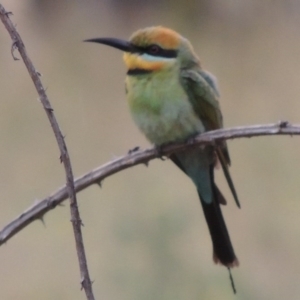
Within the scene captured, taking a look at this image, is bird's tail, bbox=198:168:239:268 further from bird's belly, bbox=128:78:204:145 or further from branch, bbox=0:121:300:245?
branch, bbox=0:121:300:245

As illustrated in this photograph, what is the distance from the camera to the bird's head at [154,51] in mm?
1177

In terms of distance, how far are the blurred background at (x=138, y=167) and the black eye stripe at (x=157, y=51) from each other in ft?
3.01

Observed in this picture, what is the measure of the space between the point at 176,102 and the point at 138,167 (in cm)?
114

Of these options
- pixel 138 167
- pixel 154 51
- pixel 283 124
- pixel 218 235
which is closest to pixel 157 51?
pixel 154 51

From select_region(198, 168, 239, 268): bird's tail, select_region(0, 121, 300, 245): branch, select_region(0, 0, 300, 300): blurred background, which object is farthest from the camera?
select_region(0, 0, 300, 300): blurred background

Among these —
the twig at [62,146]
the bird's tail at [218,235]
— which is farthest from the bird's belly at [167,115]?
the twig at [62,146]

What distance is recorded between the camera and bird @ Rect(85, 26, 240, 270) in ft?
3.89

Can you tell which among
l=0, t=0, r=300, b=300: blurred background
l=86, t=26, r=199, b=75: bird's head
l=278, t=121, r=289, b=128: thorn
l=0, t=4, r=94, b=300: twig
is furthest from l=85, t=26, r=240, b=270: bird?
l=0, t=0, r=300, b=300: blurred background

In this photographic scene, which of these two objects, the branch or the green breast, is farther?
the green breast

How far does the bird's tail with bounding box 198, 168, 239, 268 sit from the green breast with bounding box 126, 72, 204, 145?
121mm

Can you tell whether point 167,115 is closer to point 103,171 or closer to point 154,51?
point 154,51

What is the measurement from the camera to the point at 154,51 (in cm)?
119

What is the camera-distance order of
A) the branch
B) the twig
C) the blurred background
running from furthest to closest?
1. the blurred background
2. the branch
3. the twig

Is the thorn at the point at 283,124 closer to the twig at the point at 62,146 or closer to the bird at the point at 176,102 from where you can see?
the twig at the point at 62,146
